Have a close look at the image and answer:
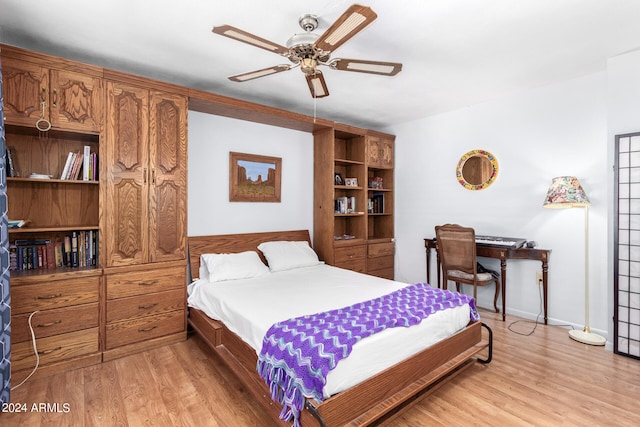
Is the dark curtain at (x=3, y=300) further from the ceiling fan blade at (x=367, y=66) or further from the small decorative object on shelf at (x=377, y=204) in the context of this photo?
the small decorative object on shelf at (x=377, y=204)

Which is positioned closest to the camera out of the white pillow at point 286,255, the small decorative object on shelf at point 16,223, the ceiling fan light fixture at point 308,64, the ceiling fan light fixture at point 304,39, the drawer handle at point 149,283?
the ceiling fan light fixture at point 304,39

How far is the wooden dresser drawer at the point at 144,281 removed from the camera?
2.63 metres

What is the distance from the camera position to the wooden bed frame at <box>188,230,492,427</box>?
1.55 m

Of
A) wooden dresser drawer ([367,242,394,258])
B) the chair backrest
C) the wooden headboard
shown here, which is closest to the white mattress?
the wooden headboard

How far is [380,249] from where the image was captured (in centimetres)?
467

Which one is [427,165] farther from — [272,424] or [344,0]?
[272,424]

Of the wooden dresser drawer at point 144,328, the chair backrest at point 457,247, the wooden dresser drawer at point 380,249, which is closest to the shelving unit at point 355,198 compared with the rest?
the wooden dresser drawer at point 380,249

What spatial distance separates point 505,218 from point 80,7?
4.29 meters

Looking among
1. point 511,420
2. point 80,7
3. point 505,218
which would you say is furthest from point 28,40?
point 505,218

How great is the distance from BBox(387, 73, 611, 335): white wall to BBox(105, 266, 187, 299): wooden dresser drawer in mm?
3196

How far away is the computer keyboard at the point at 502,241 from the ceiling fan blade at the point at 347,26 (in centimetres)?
270

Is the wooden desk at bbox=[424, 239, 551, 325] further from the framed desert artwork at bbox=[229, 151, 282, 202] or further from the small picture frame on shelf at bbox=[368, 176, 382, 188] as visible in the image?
the framed desert artwork at bbox=[229, 151, 282, 202]

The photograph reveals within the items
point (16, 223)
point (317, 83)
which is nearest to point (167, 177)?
point (16, 223)

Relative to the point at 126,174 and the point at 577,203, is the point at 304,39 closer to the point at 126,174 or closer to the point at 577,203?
the point at 126,174
